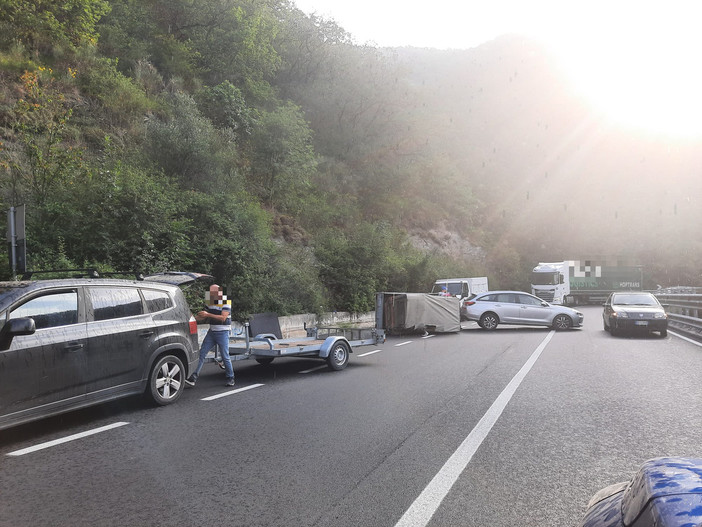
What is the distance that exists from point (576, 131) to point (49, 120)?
109 metres

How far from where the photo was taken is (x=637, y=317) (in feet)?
56.3

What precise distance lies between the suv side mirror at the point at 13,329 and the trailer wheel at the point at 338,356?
5802 mm

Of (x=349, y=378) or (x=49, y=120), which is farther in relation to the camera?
(x=49, y=120)

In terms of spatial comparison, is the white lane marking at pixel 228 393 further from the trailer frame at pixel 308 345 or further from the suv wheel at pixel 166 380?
the trailer frame at pixel 308 345

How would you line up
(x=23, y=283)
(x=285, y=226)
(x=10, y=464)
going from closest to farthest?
(x=10, y=464) < (x=23, y=283) < (x=285, y=226)

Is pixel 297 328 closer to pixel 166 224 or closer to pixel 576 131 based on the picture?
pixel 166 224

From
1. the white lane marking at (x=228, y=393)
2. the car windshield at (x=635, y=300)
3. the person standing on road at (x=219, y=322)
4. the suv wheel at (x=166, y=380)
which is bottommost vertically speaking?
the car windshield at (x=635, y=300)

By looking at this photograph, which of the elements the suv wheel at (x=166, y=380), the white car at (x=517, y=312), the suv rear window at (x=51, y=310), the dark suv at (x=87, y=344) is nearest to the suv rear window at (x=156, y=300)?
the dark suv at (x=87, y=344)

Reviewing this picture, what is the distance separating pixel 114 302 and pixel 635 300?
18.2m

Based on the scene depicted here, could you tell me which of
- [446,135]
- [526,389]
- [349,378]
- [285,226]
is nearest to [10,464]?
[349,378]

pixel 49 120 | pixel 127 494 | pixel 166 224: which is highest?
pixel 49 120

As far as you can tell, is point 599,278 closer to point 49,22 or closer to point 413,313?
point 413,313

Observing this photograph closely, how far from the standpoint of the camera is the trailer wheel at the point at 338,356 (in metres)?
10.2

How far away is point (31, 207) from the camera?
13.7 metres
